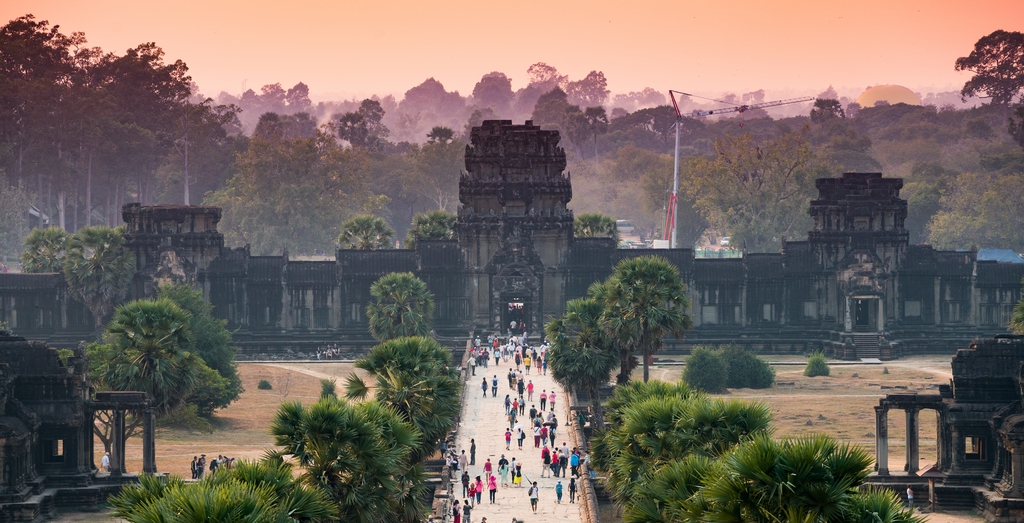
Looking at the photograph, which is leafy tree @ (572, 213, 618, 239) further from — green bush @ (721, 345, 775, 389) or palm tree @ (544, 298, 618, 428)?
palm tree @ (544, 298, 618, 428)

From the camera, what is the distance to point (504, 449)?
221ft

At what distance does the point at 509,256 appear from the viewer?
102812 mm

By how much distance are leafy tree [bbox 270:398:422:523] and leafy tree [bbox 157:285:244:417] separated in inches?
1365

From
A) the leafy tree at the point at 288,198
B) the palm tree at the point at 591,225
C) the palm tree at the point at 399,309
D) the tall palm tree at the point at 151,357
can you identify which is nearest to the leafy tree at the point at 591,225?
the palm tree at the point at 591,225

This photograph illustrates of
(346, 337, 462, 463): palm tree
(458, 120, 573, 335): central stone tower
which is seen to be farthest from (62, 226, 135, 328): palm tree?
(346, 337, 462, 463): palm tree

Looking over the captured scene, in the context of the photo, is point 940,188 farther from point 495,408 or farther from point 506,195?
point 495,408

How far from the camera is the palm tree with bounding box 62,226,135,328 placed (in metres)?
101

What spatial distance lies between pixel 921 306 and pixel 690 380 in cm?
2437

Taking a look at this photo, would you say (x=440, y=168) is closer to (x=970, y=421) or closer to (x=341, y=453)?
(x=970, y=421)

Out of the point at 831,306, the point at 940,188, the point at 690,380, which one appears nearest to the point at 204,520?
the point at 690,380

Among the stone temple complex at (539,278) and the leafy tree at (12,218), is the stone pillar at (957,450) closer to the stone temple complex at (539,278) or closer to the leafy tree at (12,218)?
the stone temple complex at (539,278)

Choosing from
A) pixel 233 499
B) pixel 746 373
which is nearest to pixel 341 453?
pixel 233 499

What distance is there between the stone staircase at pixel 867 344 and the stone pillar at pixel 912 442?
40.2 meters

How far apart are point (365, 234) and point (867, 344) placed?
34.1 meters
